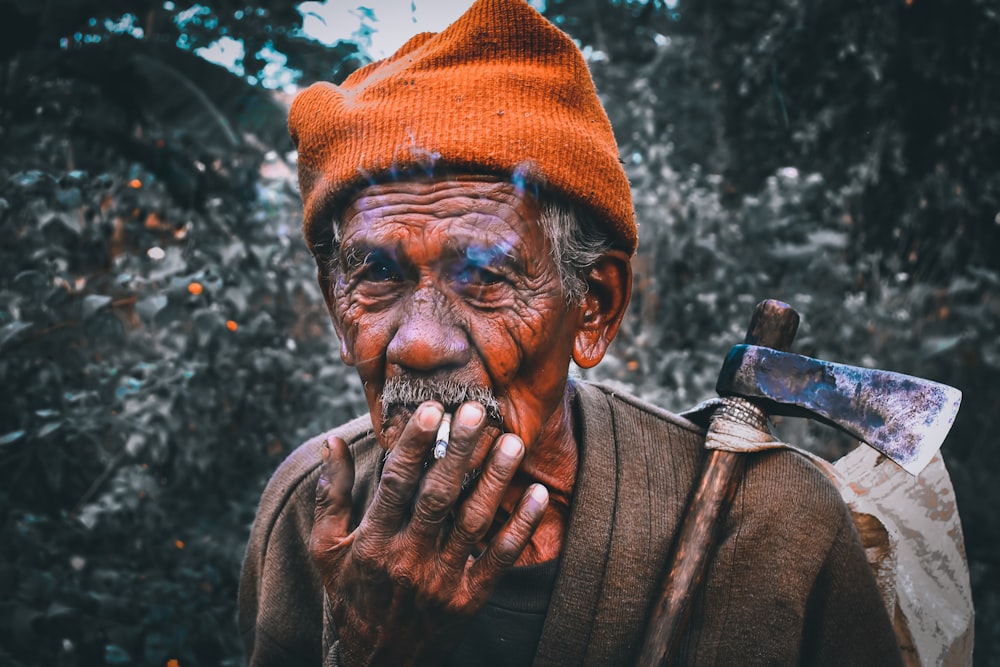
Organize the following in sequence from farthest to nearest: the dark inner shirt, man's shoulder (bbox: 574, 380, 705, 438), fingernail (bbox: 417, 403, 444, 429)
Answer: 1. man's shoulder (bbox: 574, 380, 705, 438)
2. the dark inner shirt
3. fingernail (bbox: 417, 403, 444, 429)

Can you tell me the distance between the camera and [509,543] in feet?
4.98

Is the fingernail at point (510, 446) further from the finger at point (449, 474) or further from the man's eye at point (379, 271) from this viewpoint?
the man's eye at point (379, 271)

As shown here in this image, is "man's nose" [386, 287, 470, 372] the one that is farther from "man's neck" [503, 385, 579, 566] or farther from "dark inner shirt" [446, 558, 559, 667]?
"dark inner shirt" [446, 558, 559, 667]

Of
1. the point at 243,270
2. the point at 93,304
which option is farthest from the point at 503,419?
the point at 243,270

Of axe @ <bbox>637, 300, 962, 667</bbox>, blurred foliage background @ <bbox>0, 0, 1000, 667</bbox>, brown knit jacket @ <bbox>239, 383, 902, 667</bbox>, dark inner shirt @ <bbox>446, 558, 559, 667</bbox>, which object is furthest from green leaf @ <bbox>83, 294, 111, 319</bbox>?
axe @ <bbox>637, 300, 962, 667</bbox>

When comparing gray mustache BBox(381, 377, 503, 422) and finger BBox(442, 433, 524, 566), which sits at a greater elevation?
gray mustache BBox(381, 377, 503, 422)

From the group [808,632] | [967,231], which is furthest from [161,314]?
[967,231]

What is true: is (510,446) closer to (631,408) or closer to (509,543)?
(509,543)

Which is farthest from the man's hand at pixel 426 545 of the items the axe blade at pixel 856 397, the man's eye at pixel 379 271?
the axe blade at pixel 856 397

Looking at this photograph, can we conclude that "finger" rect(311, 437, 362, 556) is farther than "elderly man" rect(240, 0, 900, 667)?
Yes

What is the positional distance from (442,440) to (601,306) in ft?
2.16

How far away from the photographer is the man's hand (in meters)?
1.48

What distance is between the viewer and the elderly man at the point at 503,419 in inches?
61.0

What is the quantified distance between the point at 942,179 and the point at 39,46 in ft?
20.6
